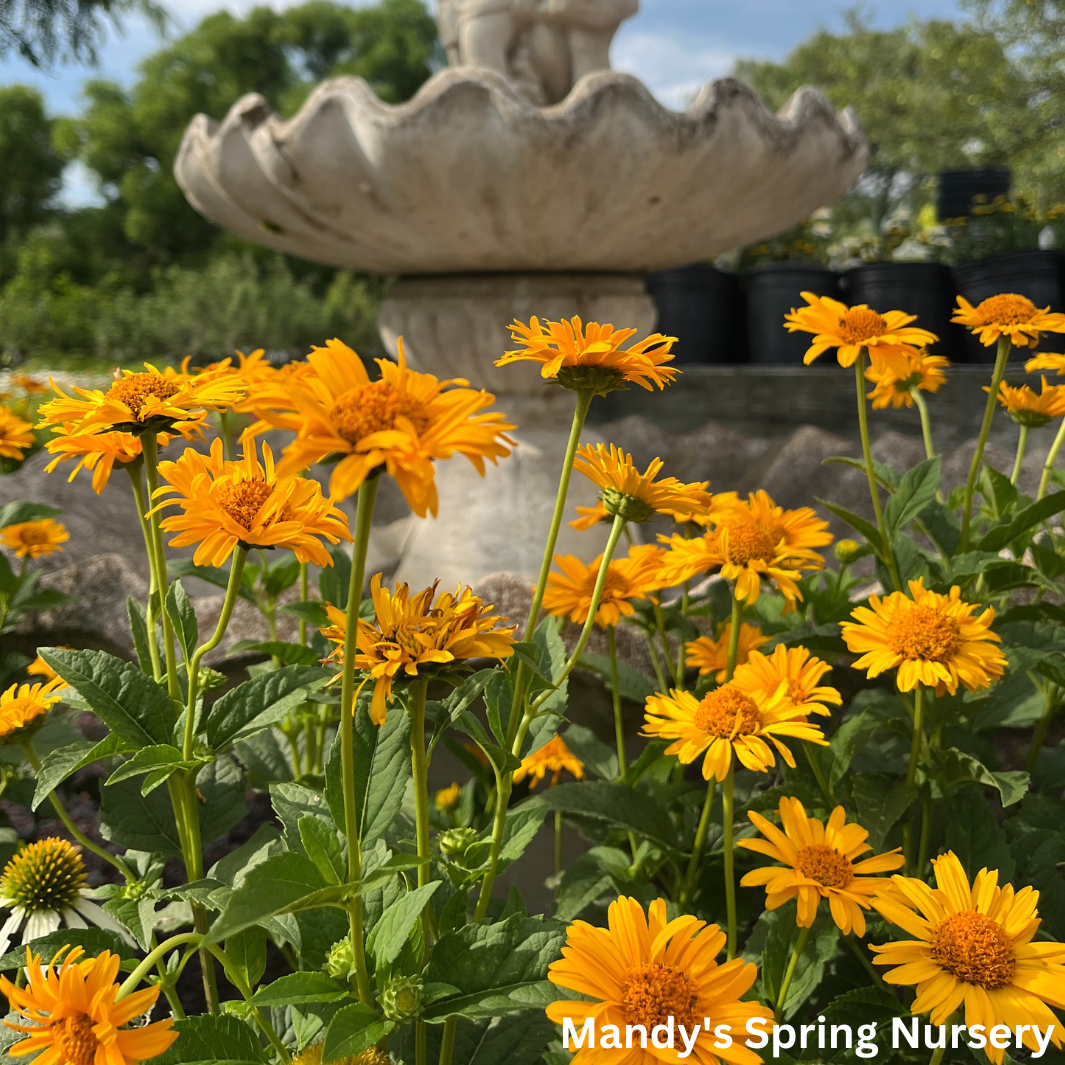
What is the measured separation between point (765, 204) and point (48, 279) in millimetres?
12476

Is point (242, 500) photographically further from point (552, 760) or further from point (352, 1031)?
point (552, 760)

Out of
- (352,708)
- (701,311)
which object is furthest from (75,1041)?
(701,311)

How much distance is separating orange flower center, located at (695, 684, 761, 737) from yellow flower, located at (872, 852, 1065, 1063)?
6.7 inches

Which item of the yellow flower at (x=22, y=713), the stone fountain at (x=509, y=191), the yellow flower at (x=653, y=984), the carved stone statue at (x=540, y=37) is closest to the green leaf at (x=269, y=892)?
the yellow flower at (x=653, y=984)

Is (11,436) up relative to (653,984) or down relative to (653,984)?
up

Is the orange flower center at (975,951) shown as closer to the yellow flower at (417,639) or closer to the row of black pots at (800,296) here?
the yellow flower at (417,639)

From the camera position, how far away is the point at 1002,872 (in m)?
0.83

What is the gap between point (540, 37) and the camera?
2381mm

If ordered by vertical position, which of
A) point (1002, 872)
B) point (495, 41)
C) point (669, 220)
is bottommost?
point (1002, 872)

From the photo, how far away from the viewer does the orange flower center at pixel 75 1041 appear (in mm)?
481

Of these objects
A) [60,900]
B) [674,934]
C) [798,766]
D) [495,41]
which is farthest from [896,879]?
[495,41]

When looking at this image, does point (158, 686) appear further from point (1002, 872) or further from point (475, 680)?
point (1002, 872)

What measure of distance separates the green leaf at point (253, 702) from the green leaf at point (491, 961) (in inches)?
9.0

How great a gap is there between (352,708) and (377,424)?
0.60ft
